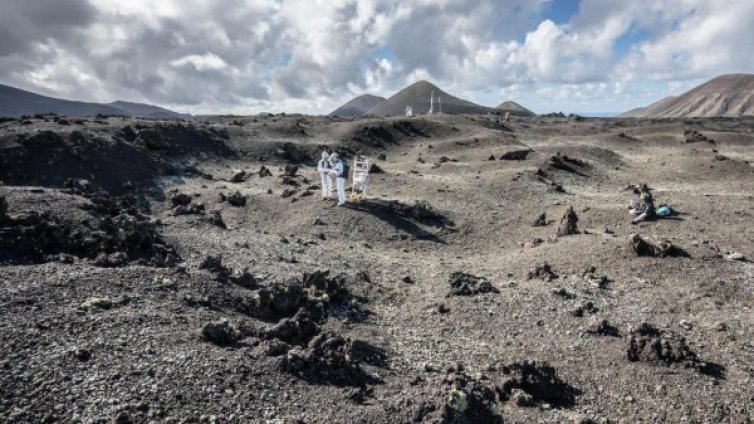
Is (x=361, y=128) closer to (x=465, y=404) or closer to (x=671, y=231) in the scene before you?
(x=671, y=231)

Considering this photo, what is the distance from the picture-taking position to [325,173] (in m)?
19.3

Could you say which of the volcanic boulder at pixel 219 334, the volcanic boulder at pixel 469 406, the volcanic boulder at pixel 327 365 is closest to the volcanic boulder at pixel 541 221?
the volcanic boulder at pixel 469 406

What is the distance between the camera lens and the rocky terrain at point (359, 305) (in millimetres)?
6703

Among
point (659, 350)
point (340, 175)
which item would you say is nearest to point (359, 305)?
point (659, 350)

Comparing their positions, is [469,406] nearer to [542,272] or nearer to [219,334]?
[219,334]

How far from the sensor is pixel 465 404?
22.3ft

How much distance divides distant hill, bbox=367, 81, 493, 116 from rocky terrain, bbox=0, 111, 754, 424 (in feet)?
356

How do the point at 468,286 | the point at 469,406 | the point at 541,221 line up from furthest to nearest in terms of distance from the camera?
the point at 541,221 → the point at 468,286 → the point at 469,406

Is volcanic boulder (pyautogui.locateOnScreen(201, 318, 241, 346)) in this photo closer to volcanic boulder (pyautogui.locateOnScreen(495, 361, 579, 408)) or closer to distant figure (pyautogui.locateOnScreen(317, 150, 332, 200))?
volcanic boulder (pyautogui.locateOnScreen(495, 361, 579, 408))

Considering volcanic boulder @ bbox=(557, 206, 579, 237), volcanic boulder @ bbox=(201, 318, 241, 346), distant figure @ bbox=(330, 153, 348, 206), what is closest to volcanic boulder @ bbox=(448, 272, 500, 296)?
volcanic boulder @ bbox=(557, 206, 579, 237)

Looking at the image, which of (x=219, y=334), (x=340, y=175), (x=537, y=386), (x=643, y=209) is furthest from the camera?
(x=340, y=175)

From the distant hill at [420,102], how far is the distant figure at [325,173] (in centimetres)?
10780

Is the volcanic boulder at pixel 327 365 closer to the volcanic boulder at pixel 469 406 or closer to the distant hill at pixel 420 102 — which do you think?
the volcanic boulder at pixel 469 406

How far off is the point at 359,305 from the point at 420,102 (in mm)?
140905
